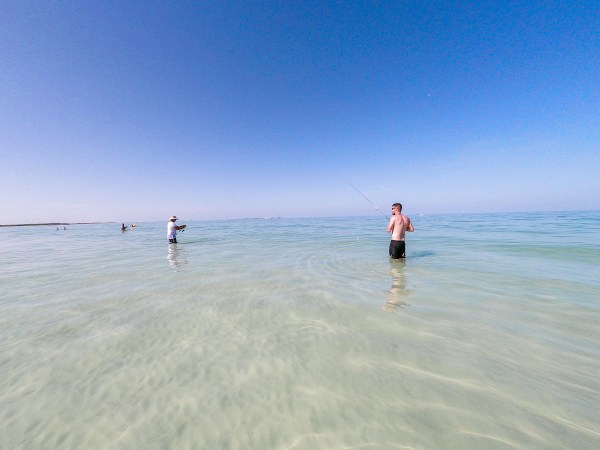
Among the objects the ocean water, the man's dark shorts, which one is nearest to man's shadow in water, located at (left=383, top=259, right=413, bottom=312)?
the ocean water

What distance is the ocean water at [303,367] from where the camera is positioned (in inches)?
91.6

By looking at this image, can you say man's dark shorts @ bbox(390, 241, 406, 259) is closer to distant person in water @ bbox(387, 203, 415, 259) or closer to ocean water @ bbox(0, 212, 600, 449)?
distant person in water @ bbox(387, 203, 415, 259)

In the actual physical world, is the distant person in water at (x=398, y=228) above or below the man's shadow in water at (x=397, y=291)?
above

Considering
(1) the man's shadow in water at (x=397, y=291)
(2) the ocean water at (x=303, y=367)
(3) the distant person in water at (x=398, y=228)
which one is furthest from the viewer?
(3) the distant person in water at (x=398, y=228)

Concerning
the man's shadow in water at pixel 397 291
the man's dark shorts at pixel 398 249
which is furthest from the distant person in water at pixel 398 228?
the man's shadow in water at pixel 397 291

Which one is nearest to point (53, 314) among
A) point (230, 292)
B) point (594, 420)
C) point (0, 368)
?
point (0, 368)

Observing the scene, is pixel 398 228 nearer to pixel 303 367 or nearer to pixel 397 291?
pixel 397 291

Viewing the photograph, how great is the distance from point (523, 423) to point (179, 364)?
3997 mm

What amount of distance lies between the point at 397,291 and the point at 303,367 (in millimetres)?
4039

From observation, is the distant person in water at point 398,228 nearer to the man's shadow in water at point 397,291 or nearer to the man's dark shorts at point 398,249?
the man's dark shorts at point 398,249

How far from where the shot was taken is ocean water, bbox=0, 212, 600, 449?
2326 millimetres

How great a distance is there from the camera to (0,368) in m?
3.33

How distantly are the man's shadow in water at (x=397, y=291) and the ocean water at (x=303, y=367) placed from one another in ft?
0.23

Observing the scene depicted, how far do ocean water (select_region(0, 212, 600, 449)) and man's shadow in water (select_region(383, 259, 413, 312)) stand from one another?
71 millimetres
